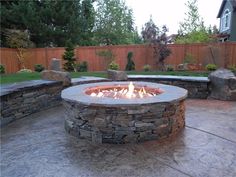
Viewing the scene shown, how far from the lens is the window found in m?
20.0

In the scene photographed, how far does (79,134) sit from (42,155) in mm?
759

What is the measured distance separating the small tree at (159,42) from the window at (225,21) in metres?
8.39

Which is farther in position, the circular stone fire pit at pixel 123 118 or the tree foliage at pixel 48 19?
the tree foliage at pixel 48 19

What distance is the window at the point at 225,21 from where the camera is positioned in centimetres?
2005

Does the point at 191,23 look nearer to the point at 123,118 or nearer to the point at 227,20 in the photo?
the point at 227,20

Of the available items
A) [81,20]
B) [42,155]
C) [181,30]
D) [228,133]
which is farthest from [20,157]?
[181,30]

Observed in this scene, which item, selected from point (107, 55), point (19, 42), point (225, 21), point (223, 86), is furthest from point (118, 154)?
point (225, 21)

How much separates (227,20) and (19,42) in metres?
15.9

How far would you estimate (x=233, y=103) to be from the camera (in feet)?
20.7

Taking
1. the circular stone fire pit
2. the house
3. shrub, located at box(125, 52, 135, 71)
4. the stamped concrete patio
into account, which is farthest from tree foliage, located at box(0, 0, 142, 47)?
the circular stone fire pit

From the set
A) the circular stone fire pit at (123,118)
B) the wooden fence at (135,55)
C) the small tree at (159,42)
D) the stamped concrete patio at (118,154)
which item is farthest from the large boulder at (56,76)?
the wooden fence at (135,55)

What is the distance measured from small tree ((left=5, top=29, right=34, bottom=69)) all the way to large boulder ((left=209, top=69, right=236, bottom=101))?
1170 cm

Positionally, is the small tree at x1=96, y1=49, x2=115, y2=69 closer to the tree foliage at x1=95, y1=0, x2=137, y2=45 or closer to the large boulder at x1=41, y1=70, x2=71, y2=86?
the large boulder at x1=41, y1=70, x2=71, y2=86

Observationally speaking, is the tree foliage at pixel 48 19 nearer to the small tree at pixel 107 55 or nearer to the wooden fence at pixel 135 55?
the wooden fence at pixel 135 55
